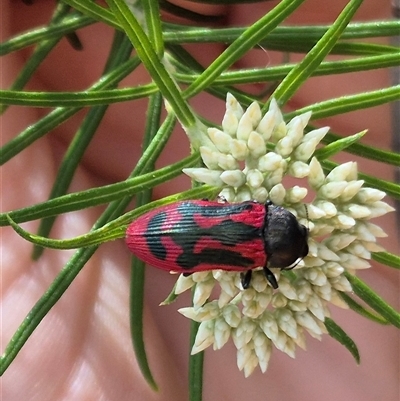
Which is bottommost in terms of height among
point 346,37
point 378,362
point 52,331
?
Result: point 378,362

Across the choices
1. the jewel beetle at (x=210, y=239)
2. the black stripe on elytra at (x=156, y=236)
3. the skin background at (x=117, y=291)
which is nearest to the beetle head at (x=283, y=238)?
the jewel beetle at (x=210, y=239)

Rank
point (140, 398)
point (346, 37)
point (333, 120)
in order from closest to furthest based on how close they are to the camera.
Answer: point (346, 37) → point (140, 398) → point (333, 120)

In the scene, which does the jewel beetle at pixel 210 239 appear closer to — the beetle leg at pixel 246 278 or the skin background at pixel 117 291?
the beetle leg at pixel 246 278

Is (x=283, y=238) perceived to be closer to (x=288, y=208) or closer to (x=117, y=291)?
(x=288, y=208)

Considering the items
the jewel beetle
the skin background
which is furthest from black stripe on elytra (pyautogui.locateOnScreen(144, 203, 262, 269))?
the skin background

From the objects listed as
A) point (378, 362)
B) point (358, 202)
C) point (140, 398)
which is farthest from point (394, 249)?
point (358, 202)

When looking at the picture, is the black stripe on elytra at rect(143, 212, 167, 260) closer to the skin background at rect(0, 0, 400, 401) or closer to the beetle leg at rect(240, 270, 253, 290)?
the beetle leg at rect(240, 270, 253, 290)

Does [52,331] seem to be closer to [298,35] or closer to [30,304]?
[30,304]
